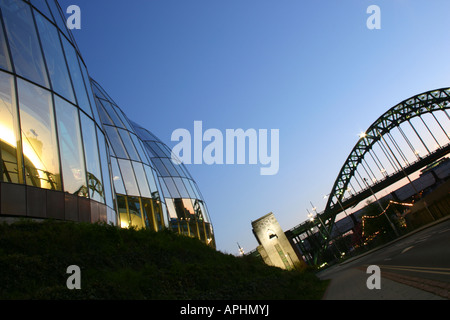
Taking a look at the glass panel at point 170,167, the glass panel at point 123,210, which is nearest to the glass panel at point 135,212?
the glass panel at point 123,210

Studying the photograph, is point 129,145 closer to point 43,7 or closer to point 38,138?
point 43,7

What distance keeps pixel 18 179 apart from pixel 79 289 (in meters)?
6.05

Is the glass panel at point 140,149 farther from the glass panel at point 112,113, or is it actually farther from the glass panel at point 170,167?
the glass panel at point 170,167

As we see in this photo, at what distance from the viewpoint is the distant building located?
52375mm

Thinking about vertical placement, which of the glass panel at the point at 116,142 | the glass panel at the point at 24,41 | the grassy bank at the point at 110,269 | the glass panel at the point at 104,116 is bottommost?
the grassy bank at the point at 110,269

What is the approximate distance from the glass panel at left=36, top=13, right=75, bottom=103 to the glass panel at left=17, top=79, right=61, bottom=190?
1.67m

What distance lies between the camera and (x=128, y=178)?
25266 mm

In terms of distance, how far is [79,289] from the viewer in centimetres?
732

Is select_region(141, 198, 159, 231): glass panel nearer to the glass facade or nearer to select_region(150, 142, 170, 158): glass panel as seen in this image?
the glass facade

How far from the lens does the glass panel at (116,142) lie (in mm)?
26359

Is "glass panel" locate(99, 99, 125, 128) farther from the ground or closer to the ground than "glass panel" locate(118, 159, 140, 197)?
farther from the ground

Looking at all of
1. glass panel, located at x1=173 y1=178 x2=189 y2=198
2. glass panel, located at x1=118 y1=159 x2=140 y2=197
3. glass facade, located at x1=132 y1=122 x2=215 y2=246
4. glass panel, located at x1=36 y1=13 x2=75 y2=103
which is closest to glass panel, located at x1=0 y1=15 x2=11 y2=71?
glass panel, located at x1=36 y1=13 x2=75 y2=103

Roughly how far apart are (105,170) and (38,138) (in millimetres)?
5877

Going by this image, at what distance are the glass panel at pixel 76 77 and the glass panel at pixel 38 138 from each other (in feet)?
11.8
